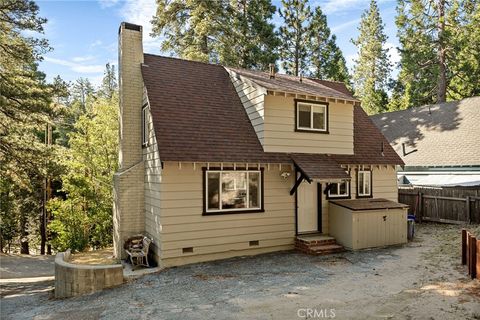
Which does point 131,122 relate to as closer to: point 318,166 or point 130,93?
point 130,93

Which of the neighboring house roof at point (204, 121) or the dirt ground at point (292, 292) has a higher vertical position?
the neighboring house roof at point (204, 121)

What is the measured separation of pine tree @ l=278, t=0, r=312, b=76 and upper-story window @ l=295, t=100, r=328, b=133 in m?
18.1

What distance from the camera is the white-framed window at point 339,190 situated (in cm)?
1324

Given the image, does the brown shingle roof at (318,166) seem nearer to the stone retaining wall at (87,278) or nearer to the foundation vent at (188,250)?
the foundation vent at (188,250)

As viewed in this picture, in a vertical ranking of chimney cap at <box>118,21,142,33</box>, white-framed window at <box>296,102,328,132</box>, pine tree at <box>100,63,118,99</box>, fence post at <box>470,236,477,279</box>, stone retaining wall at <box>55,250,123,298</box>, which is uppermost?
pine tree at <box>100,63,118,99</box>

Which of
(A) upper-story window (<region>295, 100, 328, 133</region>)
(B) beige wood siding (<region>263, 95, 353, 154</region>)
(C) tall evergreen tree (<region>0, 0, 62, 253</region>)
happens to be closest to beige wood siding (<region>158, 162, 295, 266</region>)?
(B) beige wood siding (<region>263, 95, 353, 154</region>)

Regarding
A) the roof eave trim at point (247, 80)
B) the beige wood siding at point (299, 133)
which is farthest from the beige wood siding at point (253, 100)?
the beige wood siding at point (299, 133)

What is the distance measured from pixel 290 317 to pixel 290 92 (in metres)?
7.55

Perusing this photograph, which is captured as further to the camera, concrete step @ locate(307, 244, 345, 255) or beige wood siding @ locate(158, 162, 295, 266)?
concrete step @ locate(307, 244, 345, 255)

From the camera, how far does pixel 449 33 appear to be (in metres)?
30.0

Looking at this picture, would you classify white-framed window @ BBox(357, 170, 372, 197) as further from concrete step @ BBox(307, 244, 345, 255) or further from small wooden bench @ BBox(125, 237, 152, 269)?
small wooden bench @ BBox(125, 237, 152, 269)

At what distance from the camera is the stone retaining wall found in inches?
364

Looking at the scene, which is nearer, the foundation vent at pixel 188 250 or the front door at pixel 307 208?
the foundation vent at pixel 188 250

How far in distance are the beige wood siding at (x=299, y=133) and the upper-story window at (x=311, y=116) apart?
0.18 meters
